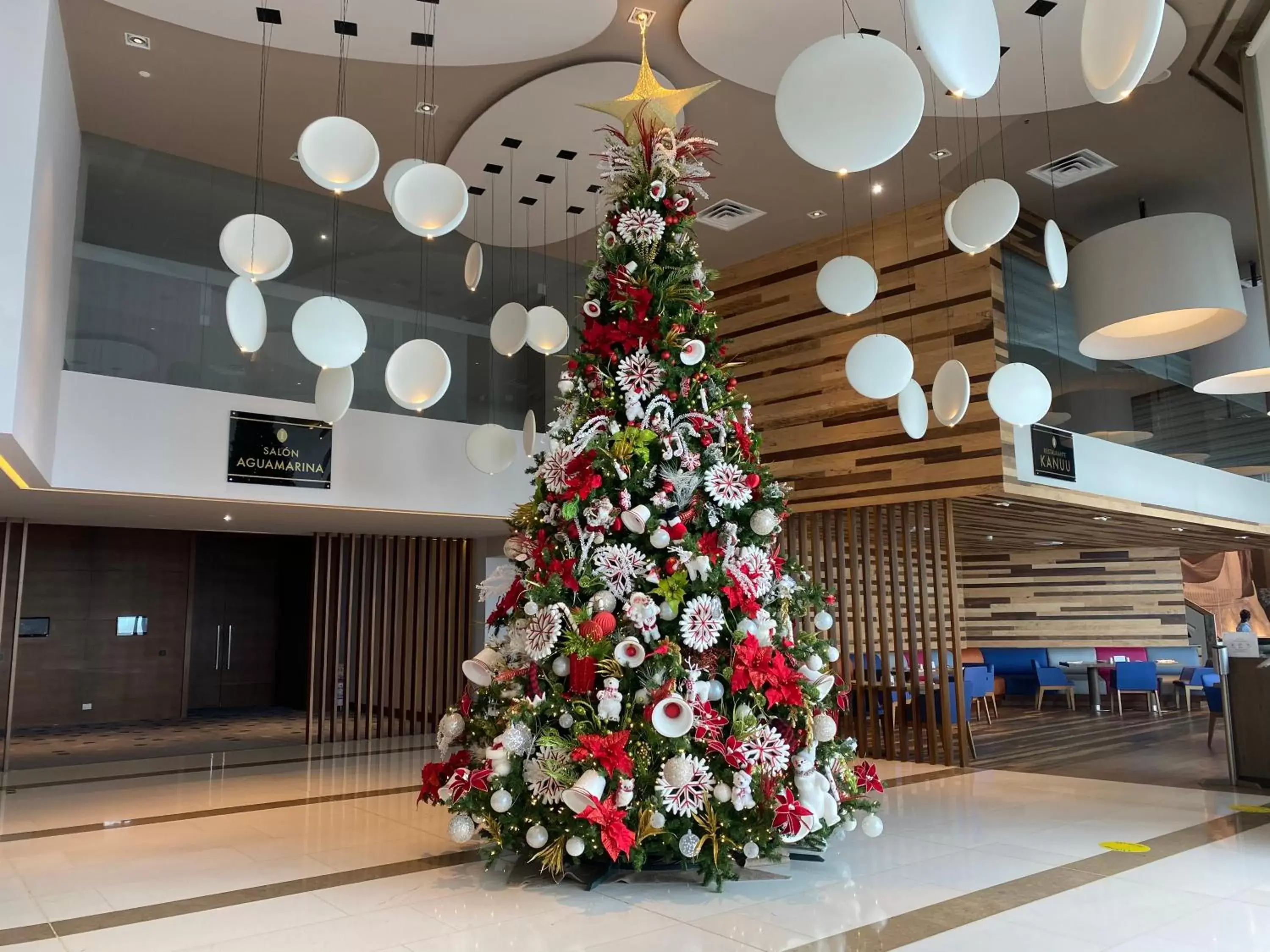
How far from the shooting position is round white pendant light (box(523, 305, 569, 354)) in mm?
7055

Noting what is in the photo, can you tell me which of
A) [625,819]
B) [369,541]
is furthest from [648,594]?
[369,541]

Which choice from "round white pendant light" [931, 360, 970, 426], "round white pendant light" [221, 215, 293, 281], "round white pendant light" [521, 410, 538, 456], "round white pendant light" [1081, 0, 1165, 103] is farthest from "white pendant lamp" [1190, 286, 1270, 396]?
"round white pendant light" [221, 215, 293, 281]

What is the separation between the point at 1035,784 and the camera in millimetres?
7746

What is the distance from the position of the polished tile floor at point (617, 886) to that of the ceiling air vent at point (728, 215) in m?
6.04

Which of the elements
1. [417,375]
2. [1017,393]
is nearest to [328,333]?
[417,375]

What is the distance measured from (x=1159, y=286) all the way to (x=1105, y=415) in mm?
2748

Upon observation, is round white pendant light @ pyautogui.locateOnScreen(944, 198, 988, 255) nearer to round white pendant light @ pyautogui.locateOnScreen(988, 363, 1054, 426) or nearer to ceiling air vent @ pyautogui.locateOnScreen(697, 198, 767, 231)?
round white pendant light @ pyautogui.locateOnScreen(988, 363, 1054, 426)

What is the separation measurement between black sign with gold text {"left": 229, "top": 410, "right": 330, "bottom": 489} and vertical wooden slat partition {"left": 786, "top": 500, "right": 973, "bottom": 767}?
4891 mm

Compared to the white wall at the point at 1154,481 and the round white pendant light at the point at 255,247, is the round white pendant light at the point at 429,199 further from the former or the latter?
the white wall at the point at 1154,481

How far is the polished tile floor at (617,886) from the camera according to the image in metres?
3.85

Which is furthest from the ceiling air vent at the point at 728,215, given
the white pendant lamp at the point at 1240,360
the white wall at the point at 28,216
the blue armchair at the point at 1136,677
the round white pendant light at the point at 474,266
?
the blue armchair at the point at 1136,677

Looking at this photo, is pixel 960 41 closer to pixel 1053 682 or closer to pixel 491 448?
pixel 491 448

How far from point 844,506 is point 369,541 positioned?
6006 mm

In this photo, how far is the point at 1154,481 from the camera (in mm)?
11211
